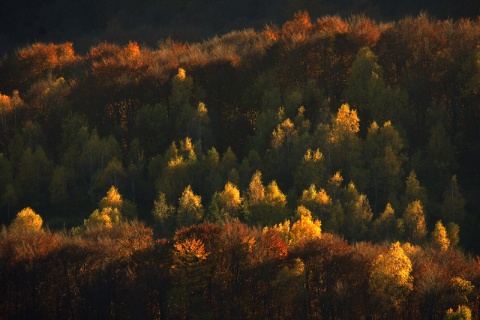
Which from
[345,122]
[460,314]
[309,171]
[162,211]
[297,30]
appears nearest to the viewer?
[460,314]

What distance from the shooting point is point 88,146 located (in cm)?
12688

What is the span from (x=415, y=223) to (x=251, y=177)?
20764 millimetres

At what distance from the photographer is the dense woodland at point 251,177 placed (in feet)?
297

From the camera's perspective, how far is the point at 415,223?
102125 millimetres

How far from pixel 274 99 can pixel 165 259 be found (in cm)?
4206

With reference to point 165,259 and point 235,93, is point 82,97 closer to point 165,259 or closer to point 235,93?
point 235,93

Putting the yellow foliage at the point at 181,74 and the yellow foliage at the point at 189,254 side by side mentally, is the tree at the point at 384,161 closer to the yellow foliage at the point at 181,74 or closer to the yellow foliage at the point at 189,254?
the yellow foliage at the point at 189,254

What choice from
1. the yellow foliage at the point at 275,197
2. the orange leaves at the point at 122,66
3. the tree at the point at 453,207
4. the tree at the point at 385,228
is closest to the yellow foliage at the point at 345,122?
the yellow foliage at the point at 275,197

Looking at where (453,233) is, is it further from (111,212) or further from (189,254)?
(111,212)

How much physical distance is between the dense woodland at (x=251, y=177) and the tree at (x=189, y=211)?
14 centimetres

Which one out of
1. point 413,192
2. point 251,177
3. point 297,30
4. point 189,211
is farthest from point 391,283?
point 297,30

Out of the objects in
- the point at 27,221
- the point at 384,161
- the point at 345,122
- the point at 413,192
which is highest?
the point at 345,122

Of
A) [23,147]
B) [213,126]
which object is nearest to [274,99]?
[213,126]

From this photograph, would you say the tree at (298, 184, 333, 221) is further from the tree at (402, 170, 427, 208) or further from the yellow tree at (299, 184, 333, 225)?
the tree at (402, 170, 427, 208)
